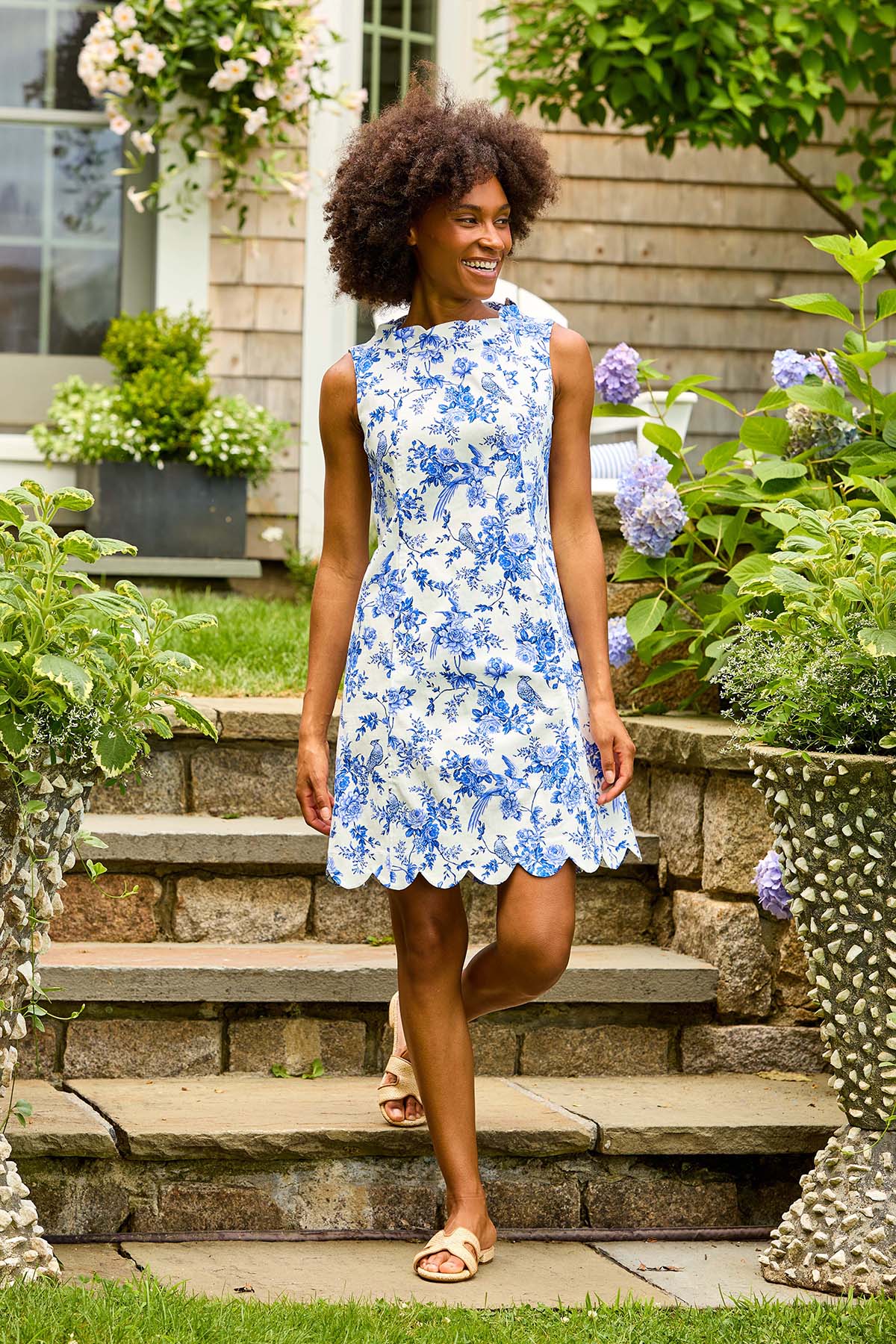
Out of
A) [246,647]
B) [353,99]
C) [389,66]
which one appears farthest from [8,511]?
[389,66]

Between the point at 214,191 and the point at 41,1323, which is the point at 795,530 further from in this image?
the point at 214,191

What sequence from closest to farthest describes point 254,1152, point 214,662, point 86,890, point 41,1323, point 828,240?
1. point 41,1323
2. point 254,1152
3. point 828,240
4. point 86,890
5. point 214,662

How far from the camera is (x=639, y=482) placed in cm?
335

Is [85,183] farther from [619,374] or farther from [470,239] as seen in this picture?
[470,239]

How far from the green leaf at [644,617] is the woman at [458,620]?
2.85ft

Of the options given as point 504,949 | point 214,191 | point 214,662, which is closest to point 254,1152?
point 504,949

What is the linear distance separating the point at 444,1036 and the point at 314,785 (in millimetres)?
413

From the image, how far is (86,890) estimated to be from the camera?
3.22 meters

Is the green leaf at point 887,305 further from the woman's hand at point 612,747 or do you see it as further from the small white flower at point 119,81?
the small white flower at point 119,81

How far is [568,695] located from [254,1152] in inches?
34.3

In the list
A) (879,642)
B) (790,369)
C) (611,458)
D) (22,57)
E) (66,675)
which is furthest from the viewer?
(22,57)

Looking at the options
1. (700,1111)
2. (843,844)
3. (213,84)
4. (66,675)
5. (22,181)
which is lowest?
(700,1111)

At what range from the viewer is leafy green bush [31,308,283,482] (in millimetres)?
5562

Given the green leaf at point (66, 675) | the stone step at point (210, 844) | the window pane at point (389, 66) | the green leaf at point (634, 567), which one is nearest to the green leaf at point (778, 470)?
the green leaf at point (634, 567)
